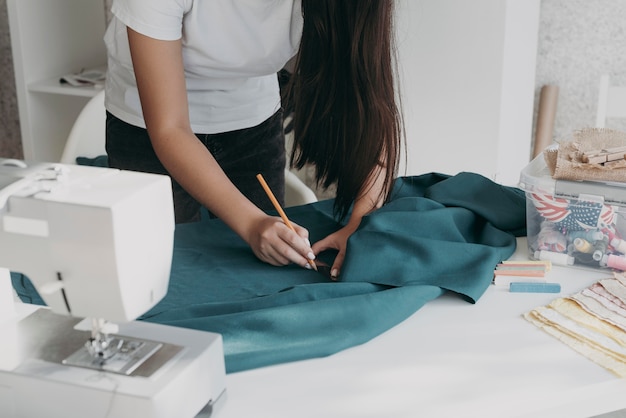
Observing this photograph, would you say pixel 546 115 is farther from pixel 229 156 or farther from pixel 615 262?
pixel 615 262

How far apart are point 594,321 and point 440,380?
326mm

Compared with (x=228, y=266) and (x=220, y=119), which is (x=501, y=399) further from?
(x=220, y=119)

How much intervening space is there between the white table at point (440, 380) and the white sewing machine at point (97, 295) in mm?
98

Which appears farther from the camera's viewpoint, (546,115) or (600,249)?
(546,115)

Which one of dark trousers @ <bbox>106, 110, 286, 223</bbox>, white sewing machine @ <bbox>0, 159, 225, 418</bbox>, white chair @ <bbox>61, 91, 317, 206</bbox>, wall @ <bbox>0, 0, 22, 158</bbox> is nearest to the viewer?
white sewing machine @ <bbox>0, 159, 225, 418</bbox>

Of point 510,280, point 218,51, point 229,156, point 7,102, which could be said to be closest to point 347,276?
point 510,280

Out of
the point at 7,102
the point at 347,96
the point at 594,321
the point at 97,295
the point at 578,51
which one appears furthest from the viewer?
the point at 7,102

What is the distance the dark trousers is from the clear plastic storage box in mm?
787

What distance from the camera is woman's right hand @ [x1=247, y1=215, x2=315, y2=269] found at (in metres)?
1.69

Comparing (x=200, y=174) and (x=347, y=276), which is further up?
(x=200, y=174)

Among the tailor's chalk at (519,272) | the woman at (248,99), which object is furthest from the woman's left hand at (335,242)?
the tailor's chalk at (519,272)

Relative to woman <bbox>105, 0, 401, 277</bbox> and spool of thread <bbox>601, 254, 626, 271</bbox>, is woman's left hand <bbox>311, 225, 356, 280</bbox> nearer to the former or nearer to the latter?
woman <bbox>105, 0, 401, 277</bbox>

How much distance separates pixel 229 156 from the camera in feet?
7.50

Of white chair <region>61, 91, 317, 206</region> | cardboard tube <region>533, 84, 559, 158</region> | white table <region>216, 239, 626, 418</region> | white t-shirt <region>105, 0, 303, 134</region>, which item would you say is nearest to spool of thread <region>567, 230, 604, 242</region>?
white table <region>216, 239, 626, 418</region>
